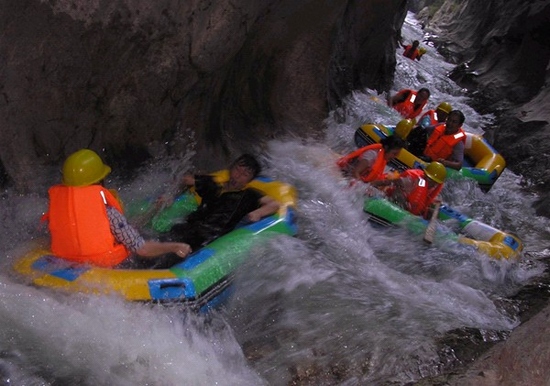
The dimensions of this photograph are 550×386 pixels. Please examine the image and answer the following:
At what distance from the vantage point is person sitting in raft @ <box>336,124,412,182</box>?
6312 mm

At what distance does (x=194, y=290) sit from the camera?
3920mm

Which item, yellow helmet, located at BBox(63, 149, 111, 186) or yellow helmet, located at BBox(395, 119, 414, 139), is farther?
yellow helmet, located at BBox(395, 119, 414, 139)

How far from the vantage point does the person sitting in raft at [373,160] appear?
631 centimetres

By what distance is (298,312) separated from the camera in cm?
448

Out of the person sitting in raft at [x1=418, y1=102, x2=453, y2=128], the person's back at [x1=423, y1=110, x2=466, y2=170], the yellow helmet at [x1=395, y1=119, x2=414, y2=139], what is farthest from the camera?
the person sitting in raft at [x1=418, y1=102, x2=453, y2=128]

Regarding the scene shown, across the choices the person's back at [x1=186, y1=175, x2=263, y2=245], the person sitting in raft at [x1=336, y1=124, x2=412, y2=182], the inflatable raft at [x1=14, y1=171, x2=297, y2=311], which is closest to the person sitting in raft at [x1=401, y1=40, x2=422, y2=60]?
the person sitting in raft at [x1=336, y1=124, x2=412, y2=182]

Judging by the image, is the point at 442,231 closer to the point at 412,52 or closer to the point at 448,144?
the point at 448,144

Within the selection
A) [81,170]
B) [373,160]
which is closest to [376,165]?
[373,160]

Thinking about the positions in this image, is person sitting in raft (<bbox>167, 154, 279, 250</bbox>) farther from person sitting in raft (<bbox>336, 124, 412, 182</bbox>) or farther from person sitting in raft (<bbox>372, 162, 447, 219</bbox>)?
person sitting in raft (<bbox>372, 162, 447, 219</bbox>)

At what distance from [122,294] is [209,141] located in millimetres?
3236

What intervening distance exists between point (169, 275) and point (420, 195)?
11.5ft

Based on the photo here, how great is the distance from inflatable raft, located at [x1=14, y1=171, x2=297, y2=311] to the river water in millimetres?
87

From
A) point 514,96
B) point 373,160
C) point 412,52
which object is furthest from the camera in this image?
point 412,52

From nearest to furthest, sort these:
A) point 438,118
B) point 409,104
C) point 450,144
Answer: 1. point 450,144
2. point 438,118
3. point 409,104
